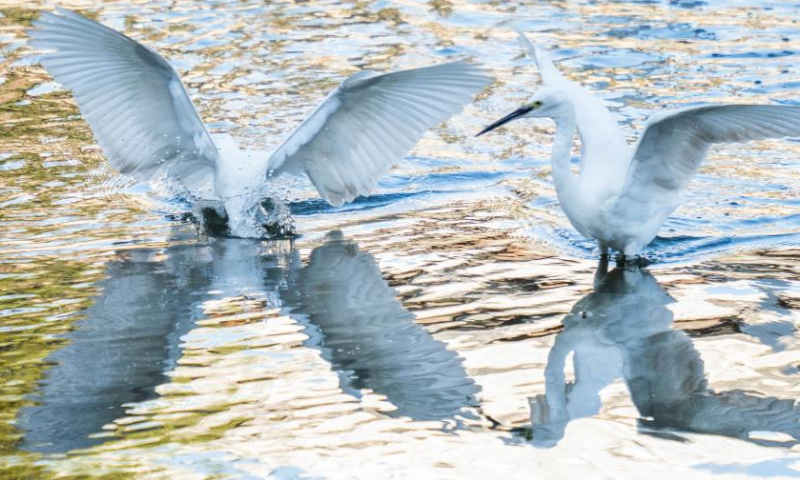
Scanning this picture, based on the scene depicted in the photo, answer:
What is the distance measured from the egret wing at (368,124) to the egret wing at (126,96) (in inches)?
24.1

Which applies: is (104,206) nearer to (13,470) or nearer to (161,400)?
(161,400)

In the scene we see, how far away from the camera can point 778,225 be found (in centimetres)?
783

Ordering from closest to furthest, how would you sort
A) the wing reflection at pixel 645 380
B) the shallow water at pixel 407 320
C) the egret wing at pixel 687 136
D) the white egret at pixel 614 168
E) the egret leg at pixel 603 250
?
the shallow water at pixel 407 320 → the wing reflection at pixel 645 380 → the egret wing at pixel 687 136 → the white egret at pixel 614 168 → the egret leg at pixel 603 250

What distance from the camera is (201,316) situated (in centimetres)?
627

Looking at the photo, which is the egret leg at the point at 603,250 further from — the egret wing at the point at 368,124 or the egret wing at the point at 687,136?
the egret wing at the point at 368,124

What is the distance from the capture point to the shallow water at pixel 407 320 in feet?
15.8

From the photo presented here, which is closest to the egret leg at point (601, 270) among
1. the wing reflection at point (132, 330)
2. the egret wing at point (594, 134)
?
the egret wing at point (594, 134)

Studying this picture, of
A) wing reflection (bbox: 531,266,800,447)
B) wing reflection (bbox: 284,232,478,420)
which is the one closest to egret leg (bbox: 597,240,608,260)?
wing reflection (bbox: 531,266,800,447)

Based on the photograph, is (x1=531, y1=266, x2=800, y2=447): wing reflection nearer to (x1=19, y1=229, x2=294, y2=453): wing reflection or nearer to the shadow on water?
the shadow on water

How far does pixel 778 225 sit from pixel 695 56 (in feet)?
14.4

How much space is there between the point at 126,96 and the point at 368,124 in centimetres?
140

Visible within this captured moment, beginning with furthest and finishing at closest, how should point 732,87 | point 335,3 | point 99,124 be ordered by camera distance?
1. point 335,3
2. point 732,87
3. point 99,124

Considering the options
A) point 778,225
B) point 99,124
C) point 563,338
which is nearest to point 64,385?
point 563,338

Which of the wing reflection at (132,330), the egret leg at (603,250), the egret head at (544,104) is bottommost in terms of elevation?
the egret leg at (603,250)
